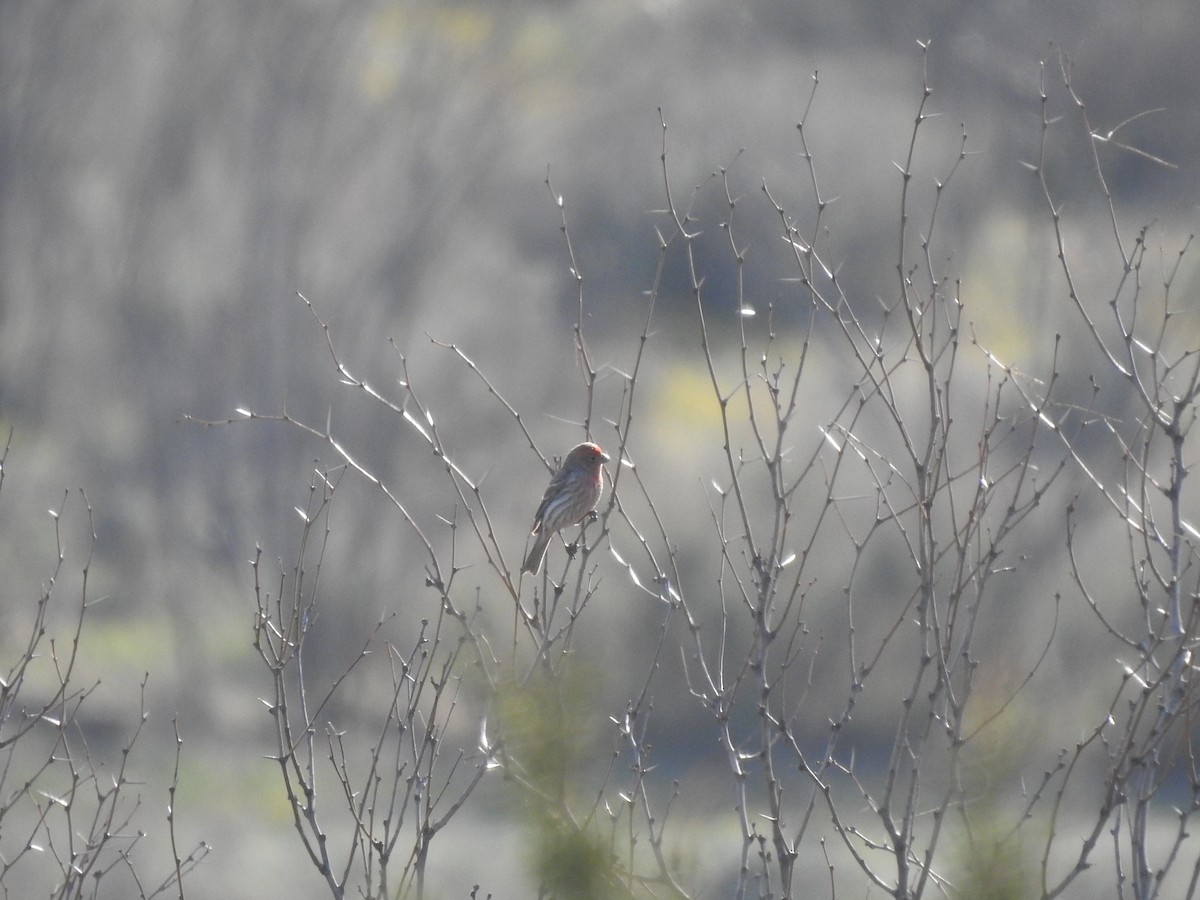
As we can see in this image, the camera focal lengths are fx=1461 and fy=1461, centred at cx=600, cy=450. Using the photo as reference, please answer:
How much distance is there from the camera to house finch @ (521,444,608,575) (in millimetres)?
7762

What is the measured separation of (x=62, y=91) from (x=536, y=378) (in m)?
6.74

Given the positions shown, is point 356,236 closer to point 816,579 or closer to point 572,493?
point 572,493

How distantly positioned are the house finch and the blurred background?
7226 millimetres

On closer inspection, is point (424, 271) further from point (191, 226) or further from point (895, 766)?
point (895, 766)

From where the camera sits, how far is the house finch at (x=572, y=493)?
776 cm

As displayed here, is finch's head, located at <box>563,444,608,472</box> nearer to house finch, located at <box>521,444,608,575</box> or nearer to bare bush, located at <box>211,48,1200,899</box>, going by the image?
house finch, located at <box>521,444,608,575</box>

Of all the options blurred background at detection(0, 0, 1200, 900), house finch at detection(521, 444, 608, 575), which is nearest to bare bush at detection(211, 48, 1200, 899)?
house finch at detection(521, 444, 608, 575)

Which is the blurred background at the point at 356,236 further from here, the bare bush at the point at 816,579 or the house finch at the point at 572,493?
the house finch at the point at 572,493

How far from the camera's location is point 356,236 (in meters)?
18.0

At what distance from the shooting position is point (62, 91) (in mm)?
17609

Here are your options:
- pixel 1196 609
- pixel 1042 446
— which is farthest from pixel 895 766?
pixel 1042 446

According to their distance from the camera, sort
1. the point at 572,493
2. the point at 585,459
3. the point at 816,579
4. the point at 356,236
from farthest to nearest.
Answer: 1. the point at 356,236
2. the point at 585,459
3. the point at 572,493
4. the point at 816,579

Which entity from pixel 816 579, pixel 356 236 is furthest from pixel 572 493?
pixel 356 236

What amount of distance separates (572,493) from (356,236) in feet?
35.5
